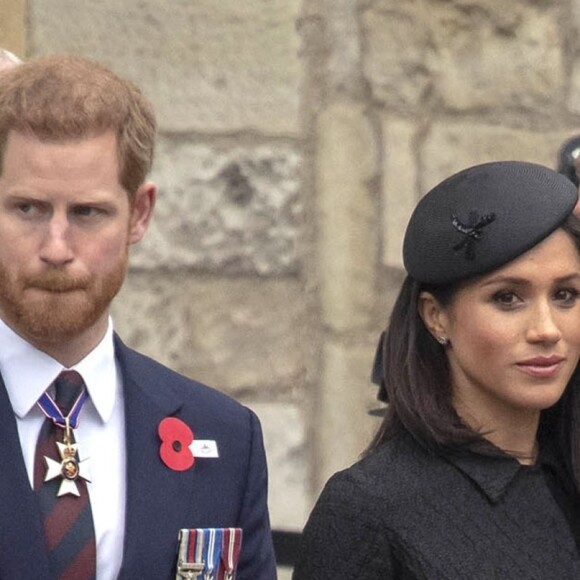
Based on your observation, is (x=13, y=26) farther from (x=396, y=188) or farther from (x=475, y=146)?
(x=475, y=146)

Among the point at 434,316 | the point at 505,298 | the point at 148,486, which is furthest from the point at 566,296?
the point at 148,486

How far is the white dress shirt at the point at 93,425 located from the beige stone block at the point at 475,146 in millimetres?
1846

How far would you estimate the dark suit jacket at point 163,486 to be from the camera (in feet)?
9.84

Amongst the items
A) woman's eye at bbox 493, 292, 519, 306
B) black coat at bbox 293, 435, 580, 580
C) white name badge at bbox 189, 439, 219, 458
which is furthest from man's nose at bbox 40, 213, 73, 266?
woman's eye at bbox 493, 292, 519, 306

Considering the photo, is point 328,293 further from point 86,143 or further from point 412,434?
point 86,143

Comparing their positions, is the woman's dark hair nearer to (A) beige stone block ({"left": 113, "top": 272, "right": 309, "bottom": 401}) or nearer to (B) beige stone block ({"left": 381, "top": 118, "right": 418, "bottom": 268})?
(A) beige stone block ({"left": 113, "top": 272, "right": 309, "bottom": 401})

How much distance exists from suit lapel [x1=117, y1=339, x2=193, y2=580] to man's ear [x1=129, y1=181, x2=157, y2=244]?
0.19 metres

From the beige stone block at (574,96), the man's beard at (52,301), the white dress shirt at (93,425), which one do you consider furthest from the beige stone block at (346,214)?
the man's beard at (52,301)

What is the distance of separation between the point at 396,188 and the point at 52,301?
195 centimetres

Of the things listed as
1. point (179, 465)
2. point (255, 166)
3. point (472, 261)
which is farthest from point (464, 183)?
point (255, 166)

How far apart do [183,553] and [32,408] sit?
12.1 inches

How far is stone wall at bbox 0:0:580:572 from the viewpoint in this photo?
15.3ft

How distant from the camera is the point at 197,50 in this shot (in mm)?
4676

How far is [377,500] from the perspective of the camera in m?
3.27
